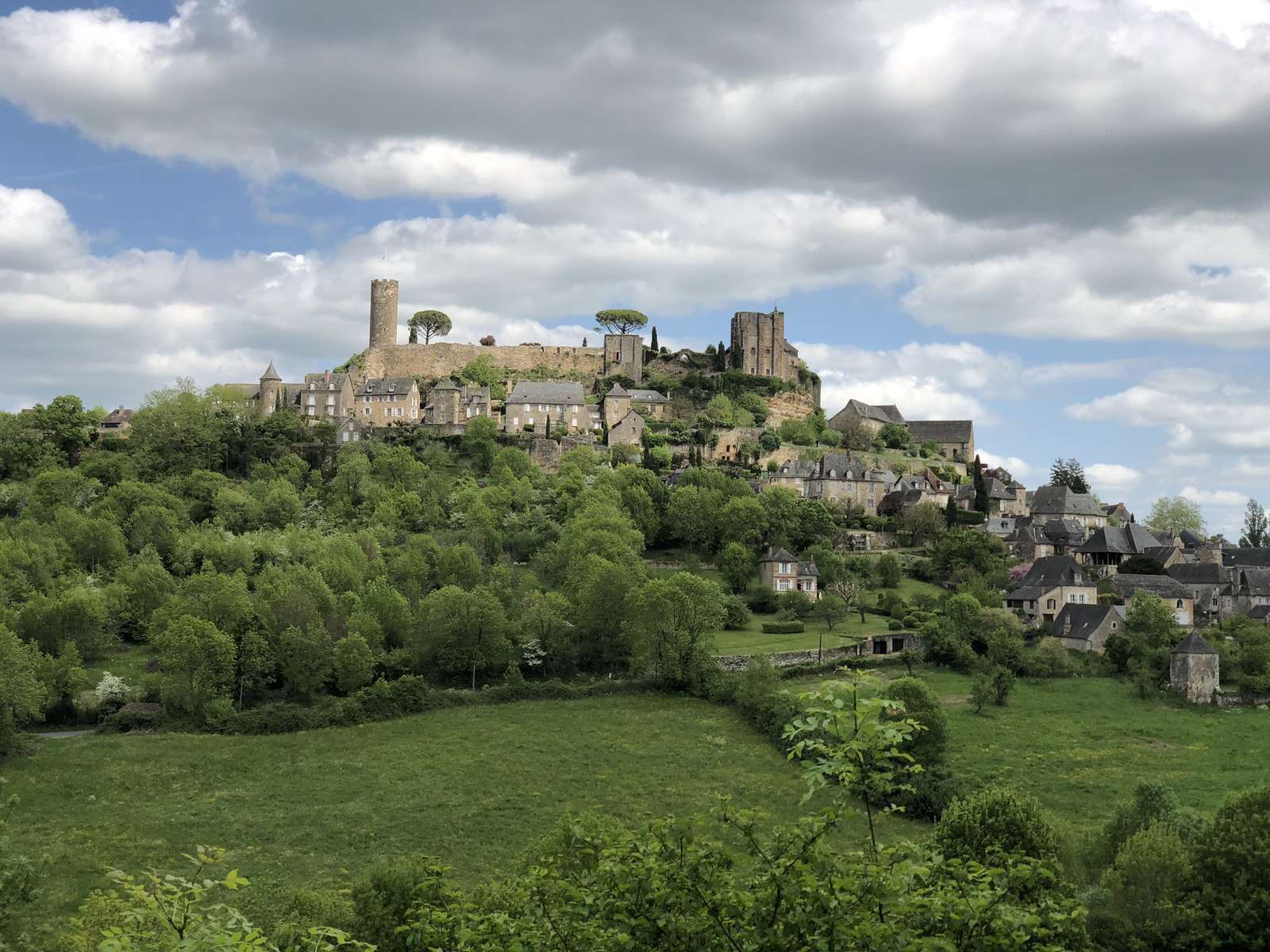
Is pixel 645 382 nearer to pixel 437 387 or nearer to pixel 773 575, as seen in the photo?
pixel 437 387

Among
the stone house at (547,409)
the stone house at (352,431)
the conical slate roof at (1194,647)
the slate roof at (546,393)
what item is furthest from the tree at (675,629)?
the slate roof at (546,393)

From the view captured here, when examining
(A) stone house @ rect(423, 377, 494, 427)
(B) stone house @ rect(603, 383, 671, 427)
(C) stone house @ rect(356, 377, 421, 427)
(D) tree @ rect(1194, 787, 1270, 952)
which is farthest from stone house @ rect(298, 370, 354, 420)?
(D) tree @ rect(1194, 787, 1270, 952)

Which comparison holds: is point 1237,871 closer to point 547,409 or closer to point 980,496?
point 980,496

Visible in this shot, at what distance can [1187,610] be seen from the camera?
61.7 metres

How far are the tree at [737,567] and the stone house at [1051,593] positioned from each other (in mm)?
15082

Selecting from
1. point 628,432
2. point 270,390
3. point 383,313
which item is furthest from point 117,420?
point 628,432

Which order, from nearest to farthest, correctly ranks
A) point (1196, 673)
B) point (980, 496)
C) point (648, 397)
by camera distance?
point (1196, 673) < point (980, 496) < point (648, 397)

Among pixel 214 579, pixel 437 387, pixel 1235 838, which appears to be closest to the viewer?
pixel 1235 838

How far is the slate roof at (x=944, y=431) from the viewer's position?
344 ft

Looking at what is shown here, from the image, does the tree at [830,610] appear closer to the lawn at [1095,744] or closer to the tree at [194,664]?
the lawn at [1095,744]

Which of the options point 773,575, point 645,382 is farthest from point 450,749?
point 645,382

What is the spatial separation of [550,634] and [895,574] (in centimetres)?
2434

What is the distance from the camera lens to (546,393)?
95000 millimetres

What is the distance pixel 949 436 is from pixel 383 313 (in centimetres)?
5735
